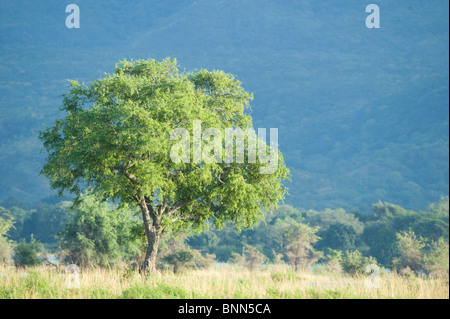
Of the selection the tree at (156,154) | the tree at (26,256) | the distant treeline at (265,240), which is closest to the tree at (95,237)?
the distant treeline at (265,240)

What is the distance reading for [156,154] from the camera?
21844 millimetres

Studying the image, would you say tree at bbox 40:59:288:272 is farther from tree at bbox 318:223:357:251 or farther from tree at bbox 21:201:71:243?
tree at bbox 21:201:71:243

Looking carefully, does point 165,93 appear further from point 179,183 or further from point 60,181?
point 60,181

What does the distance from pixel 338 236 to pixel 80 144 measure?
245 feet

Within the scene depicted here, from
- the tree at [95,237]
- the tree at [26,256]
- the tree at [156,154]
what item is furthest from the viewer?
the tree at [26,256]

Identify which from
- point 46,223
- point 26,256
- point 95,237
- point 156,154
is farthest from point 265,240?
point 156,154

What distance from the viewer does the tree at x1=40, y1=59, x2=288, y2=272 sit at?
70.5ft

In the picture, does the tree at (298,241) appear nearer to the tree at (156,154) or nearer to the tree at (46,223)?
the tree at (156,154)

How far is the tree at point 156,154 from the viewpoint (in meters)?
21.5

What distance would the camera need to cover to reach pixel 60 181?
24391mm

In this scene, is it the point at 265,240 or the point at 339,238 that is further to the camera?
the point at 265,240

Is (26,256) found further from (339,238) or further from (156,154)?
(339,238)
